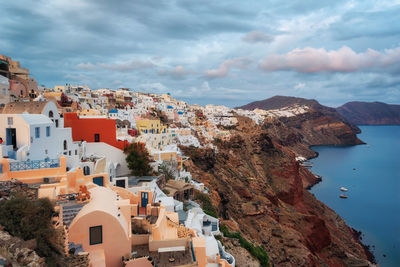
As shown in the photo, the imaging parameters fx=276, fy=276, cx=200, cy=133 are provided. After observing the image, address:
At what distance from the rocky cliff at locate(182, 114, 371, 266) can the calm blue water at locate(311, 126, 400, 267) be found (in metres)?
4.52

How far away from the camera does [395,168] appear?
102750 millimetres

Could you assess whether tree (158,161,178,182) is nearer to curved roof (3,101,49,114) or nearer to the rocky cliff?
the rocky cliff

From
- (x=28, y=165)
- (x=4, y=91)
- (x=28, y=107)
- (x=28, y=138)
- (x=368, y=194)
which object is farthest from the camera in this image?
(x=368, y=194)

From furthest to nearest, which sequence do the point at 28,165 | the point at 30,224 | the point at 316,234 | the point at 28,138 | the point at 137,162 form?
the point at 316,234 → the point at 137,162 → the point at 28,138 → the point at 28,165 → the point at 30,224

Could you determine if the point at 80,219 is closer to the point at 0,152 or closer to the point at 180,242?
the point at 180,242

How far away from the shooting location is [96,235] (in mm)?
8719

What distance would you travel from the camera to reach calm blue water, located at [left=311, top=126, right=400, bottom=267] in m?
47.1

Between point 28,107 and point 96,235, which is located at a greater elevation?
point 28,107

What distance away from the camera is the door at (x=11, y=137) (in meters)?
13.5

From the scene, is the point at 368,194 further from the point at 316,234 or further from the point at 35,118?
the point at 35,118

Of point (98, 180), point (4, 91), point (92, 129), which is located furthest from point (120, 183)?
point (4, 91)

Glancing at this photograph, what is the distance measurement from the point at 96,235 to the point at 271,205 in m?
34.2

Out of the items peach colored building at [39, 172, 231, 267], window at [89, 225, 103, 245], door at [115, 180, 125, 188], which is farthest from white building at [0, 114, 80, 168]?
window at [89, 225, 103, 245]

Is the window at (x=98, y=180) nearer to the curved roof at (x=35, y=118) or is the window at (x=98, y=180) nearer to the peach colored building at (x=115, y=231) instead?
the peach colored building at (x=115, y=231)
